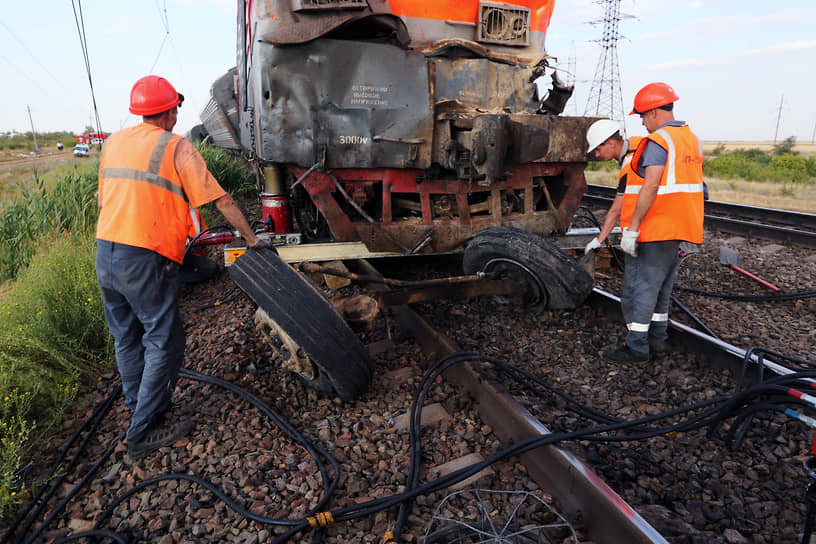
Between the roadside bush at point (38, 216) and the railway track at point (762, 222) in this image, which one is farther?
the railway track at point (762, 222)

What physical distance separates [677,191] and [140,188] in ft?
11.6

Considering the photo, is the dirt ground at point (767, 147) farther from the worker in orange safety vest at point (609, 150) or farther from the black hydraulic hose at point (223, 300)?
the black hydraulic hose at point (223, 300)

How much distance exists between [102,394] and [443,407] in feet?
8.57

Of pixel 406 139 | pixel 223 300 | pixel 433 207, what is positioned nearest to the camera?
pixel 406 139

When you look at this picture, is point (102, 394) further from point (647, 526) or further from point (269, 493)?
point (647, 526)

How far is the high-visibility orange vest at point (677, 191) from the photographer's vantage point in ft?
11.2

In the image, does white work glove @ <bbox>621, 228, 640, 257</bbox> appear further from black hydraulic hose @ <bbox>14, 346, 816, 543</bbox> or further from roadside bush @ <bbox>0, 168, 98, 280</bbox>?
roadside bush @ <bbox>0, 168, 98, 280</bbox>

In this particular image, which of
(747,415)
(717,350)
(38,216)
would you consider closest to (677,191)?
(717,350)

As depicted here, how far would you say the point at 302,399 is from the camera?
10.9ft

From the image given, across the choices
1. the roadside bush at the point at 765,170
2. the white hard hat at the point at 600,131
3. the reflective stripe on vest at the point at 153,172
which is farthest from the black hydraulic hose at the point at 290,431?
the roadside bush at the point at 765,170

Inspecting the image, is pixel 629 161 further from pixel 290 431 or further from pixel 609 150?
pixel 290 431

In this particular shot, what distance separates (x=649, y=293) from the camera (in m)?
3.63

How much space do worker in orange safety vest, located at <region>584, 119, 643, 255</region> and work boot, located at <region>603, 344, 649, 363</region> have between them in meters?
0.84

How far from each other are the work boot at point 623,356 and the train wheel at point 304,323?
1.88m
